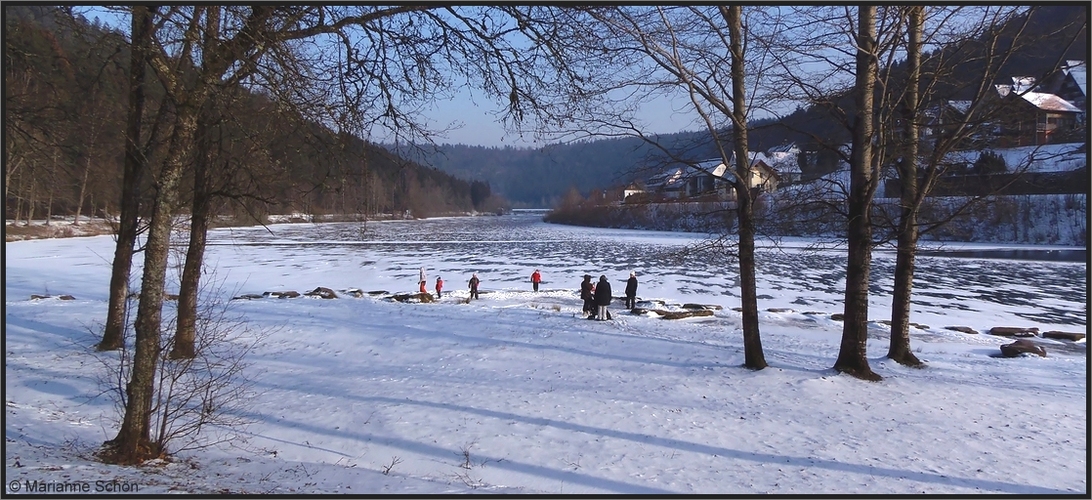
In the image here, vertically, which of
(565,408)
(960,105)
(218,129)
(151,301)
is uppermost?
(960,105)

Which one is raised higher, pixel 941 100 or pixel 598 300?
pixel 941 100

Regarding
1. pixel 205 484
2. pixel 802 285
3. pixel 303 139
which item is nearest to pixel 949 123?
pixel 303 139

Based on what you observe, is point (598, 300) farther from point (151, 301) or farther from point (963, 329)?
point (151, 301)

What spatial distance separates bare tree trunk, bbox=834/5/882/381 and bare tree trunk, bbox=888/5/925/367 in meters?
0.52

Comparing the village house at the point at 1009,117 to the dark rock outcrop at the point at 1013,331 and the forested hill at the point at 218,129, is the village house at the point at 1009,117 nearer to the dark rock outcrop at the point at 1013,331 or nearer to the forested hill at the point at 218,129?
the dark rock outcrop at the point at 1013,331

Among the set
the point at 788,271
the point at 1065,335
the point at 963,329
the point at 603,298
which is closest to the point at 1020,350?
the point at 963,329

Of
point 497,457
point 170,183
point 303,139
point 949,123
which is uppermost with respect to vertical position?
point 949,123

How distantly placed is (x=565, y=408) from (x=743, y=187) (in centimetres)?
421

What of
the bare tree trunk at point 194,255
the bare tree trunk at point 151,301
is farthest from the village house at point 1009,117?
the bare tree trunk at point 194,255

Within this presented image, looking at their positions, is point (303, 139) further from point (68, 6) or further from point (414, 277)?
point (414, 277)

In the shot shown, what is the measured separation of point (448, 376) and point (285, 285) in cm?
1527

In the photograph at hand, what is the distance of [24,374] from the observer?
333 inches

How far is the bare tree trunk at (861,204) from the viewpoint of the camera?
26.4 ft

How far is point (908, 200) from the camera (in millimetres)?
8945
